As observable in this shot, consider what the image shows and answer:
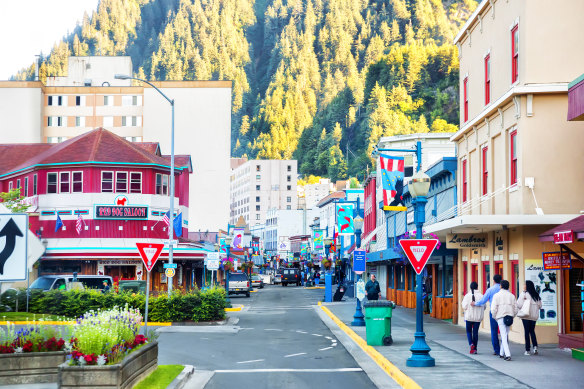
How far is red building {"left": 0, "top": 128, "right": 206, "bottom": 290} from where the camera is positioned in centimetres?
5178

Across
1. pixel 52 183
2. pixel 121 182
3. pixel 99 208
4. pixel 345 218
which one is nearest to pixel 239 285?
pixel 345 218

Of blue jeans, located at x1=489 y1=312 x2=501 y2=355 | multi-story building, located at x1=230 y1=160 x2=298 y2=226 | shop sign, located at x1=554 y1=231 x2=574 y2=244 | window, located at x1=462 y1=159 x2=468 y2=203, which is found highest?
multi-story building, located at x1=230 y1=160 x2=298 y2=226

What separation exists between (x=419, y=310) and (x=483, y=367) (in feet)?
6.02

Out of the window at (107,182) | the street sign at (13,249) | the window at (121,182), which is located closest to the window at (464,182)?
the street sign at (13,249)

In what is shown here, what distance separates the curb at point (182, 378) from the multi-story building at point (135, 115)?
217 feet

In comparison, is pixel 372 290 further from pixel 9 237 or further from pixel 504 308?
pixel 9 237

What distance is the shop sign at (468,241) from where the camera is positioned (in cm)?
2580

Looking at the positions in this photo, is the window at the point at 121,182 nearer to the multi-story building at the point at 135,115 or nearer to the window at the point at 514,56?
the multi-story building at the point at 135,115

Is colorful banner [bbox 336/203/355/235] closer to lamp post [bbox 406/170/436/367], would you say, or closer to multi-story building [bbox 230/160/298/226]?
lamp post [bbox 406/170/436/367]

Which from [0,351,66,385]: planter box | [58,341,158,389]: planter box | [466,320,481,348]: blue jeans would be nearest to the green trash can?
[466,320,481,348]: blue jeans

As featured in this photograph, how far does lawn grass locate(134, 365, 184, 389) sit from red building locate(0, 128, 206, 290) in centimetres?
3592

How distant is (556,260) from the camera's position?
804 inches

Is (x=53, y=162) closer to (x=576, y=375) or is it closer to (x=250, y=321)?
(x=250, y=321)

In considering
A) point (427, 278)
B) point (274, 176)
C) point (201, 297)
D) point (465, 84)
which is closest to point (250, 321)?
point (201, 297)
